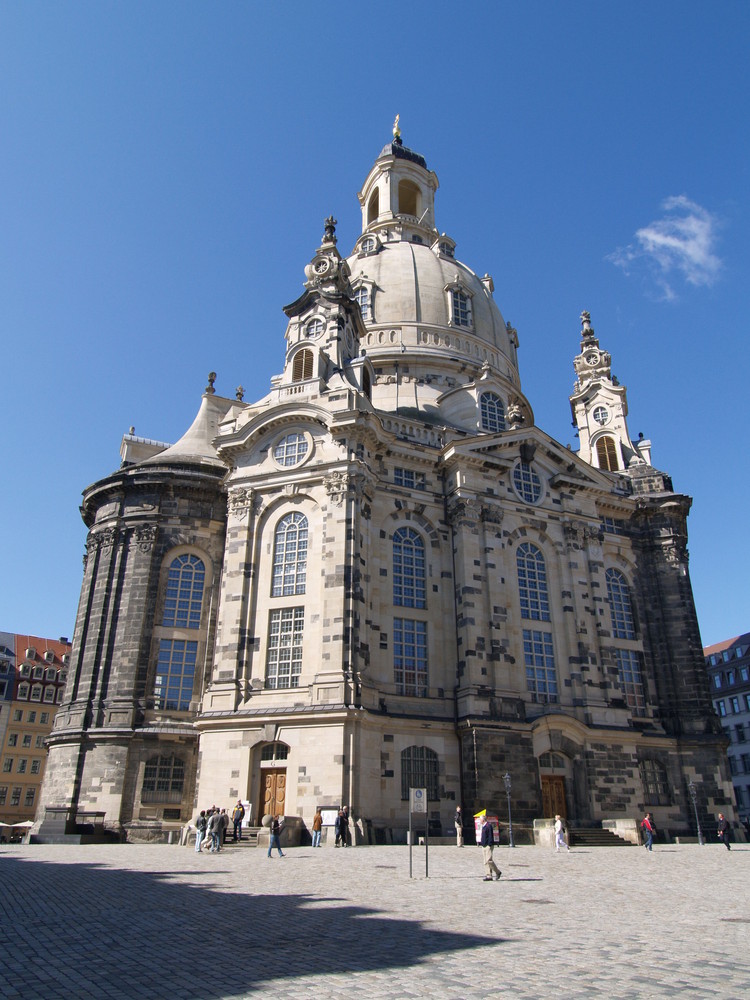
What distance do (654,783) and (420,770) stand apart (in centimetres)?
1575

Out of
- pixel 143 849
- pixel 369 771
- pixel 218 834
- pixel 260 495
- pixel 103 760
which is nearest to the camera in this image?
pixel 218 834

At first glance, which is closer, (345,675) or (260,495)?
(345,675)

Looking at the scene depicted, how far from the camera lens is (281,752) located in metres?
34.9

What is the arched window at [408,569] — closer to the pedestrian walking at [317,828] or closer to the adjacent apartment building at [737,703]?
the pedestrian walking at [317,828]

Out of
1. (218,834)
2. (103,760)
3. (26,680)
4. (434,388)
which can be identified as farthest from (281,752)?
(26,680)

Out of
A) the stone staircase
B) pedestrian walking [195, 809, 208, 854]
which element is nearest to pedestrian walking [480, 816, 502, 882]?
pedestrian walking [195, 809, 208, 854]

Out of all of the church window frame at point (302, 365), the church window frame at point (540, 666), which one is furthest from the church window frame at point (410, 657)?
the church window frame at point (302, 365)

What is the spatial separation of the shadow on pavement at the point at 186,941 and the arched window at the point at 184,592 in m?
25.6

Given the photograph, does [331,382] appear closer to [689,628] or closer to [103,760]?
[103,760]

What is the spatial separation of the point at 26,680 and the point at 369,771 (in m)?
54.8

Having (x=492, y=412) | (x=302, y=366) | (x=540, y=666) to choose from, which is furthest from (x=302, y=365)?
(x=540, y=666)

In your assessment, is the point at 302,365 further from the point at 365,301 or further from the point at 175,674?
the point at 175,674

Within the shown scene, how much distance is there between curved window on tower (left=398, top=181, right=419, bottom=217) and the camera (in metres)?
72.6

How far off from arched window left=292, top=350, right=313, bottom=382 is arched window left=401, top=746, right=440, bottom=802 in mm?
21518
